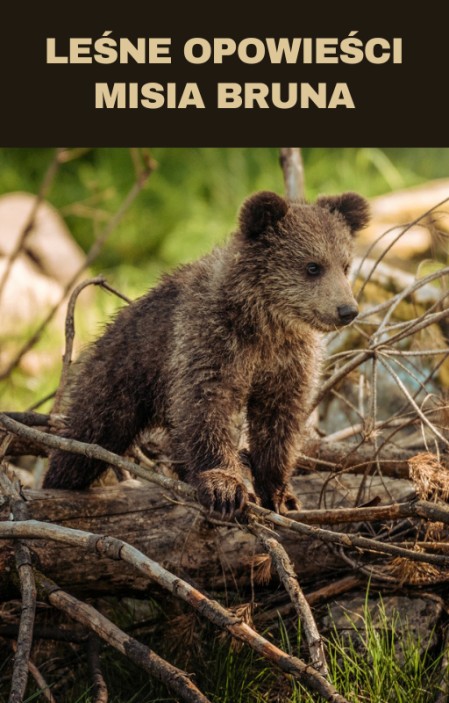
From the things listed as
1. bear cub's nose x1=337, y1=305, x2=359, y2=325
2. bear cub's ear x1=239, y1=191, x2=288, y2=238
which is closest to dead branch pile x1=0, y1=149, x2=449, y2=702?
bear cub's nose x1=337, y1=305, x2=359, y2=325

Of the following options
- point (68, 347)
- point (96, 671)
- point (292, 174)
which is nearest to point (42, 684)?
point (96, 671)

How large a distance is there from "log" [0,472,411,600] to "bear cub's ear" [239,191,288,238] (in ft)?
3.52

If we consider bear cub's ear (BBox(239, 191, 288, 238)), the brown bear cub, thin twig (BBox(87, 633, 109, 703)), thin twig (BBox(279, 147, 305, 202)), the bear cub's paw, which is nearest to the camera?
thin twig (BBox(87, 633, 109, 703))

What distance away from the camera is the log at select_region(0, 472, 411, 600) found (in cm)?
359

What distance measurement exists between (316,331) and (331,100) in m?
1.83

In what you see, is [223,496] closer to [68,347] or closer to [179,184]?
[68,347]

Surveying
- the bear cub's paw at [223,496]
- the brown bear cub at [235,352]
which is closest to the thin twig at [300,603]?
the bear cub's paw at [223,496]

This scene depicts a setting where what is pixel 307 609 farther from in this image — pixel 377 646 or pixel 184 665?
pixel 184 665

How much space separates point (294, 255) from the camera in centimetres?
383

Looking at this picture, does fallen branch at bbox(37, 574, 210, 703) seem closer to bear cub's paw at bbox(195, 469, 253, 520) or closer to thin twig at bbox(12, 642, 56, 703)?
thin twig at bbox(12, 642, 56, 703)

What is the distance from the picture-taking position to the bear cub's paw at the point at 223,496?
3332 mm

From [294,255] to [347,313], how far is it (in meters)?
0.35

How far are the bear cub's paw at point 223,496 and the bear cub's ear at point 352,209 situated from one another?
4.16ft

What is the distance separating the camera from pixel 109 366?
4035 millimetres
